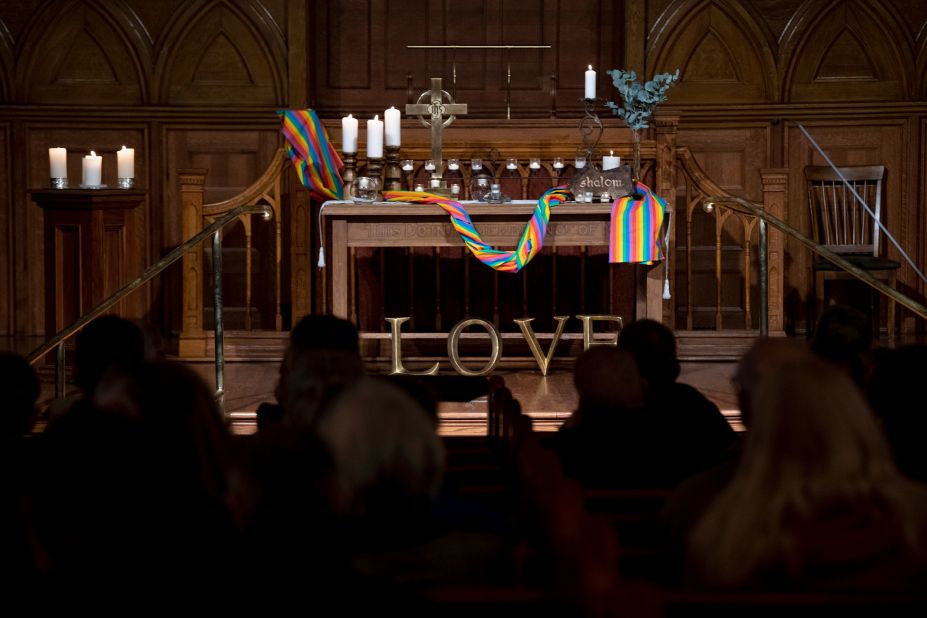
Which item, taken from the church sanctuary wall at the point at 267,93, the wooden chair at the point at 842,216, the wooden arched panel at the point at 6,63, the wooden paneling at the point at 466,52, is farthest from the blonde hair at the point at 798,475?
the wooden arched panel at the point at 6,63

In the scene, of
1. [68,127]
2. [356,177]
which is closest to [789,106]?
[356,177]

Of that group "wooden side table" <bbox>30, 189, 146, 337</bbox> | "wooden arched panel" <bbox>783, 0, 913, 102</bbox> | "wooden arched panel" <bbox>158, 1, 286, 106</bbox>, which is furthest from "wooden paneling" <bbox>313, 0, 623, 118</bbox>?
"wooden side table" <bbox>30, 189, 146, 337</bbox>

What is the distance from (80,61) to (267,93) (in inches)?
51.3

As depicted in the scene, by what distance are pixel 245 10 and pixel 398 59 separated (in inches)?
45.4

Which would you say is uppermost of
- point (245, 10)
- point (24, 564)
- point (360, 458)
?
point (245, 10)

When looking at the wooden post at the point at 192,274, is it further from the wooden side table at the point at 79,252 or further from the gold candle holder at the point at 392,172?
the gold candle holder at the point at 392,172

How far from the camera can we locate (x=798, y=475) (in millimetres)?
1925

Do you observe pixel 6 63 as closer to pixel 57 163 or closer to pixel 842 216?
pixel 57 163

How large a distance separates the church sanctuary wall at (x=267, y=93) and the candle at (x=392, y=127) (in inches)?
104

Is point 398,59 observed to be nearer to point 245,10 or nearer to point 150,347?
point 245,10

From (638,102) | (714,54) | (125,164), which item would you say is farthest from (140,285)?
(714,54)

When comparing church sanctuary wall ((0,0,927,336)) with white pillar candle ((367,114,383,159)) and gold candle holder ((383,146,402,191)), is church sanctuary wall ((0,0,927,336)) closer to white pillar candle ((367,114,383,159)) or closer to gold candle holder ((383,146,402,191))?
gold candle holder ((383,146,402,191))

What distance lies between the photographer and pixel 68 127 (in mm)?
8953

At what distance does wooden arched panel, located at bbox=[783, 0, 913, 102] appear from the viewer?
8938 mm
